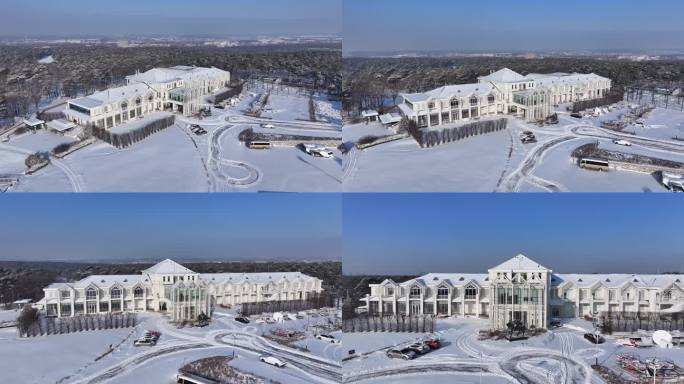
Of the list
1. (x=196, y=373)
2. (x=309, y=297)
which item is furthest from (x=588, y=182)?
(x=196, y=373)

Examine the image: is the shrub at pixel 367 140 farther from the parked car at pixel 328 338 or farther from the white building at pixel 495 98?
the parked car at pixel 328 338

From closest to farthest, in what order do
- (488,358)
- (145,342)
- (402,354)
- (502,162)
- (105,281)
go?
(488,358) < (402,354) < (145,342) < (502,162) < (105,281)

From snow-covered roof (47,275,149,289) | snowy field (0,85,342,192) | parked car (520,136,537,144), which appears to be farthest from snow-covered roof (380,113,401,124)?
snow-covered roof (47,275,149,289)

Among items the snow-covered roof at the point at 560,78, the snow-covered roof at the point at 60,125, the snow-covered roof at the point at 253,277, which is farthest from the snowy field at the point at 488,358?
the snow-covered roof at the point at 60,125

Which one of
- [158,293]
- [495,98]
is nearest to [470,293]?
[495,98]

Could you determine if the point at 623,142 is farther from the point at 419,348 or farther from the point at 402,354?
the point at 402,354
